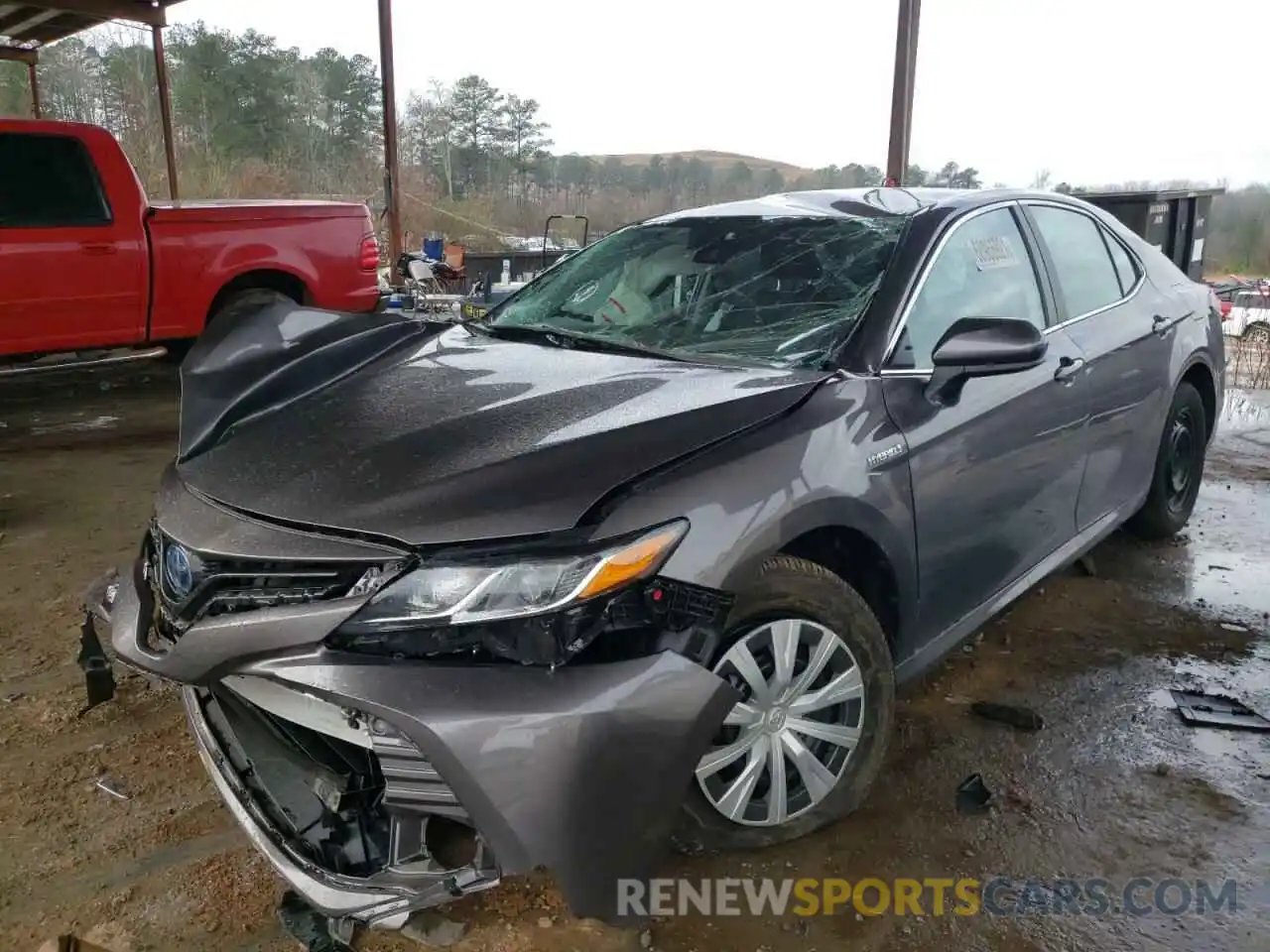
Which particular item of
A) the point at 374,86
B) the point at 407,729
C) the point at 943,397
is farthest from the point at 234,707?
the point at 374,86

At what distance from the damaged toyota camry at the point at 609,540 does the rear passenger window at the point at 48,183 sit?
430cm

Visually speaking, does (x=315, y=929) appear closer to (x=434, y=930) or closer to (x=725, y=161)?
(x=434, y=930)

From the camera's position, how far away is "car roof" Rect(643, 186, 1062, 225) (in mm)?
3004

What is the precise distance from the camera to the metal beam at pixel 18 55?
13.2m

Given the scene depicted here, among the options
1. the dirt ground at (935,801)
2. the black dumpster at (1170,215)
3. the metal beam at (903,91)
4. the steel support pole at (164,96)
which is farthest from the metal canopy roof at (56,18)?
the black dumpster at (1170,215)

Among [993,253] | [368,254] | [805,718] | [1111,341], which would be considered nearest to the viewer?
[805,718]

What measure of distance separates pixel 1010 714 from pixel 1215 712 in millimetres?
630

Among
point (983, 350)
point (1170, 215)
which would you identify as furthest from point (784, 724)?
point (1170, 215)

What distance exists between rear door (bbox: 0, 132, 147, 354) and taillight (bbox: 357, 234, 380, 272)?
159 centimetres

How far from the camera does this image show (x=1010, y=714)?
9.42 feet

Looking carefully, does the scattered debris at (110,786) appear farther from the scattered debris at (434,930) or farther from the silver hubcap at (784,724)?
the silver hubcap at (784,724)

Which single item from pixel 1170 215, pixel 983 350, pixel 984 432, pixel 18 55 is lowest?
pixel 984 432

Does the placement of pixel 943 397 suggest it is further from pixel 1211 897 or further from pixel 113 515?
pixel 113 515

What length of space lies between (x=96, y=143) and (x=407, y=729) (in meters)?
6.30
